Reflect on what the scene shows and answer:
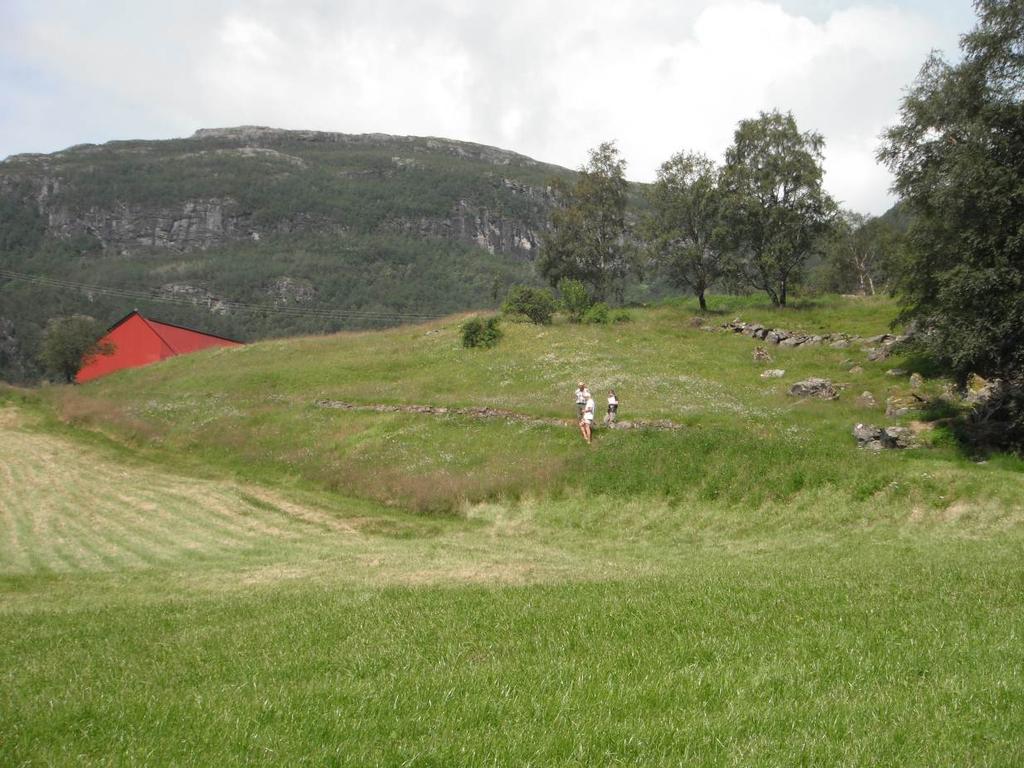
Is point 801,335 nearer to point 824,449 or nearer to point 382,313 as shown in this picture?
point 824,449

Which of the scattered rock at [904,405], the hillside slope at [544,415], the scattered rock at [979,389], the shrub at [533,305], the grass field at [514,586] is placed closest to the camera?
the grass field at [514,586]

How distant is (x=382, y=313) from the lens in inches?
5925

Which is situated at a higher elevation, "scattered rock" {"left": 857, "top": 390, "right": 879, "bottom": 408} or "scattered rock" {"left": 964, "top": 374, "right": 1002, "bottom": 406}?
"scattered rock" {"left": 964, "top": 374, "right": 1002, "bottom": 406}

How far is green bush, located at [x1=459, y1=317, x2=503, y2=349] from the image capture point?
55.9 metres

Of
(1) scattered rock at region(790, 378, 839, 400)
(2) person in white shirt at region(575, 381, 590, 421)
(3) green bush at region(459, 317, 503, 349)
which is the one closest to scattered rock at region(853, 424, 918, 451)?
(1) scattered rock at region(790, 378, 839, 400)

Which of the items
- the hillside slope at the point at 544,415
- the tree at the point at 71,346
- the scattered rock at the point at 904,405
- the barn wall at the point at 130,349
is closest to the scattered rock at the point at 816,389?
the hillside slope at the point at 544,415

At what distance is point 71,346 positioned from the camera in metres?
69.2

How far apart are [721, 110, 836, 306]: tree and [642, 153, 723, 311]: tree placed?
1.87m

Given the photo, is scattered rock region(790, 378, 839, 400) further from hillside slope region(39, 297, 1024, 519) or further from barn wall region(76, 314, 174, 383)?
barn wall region(76, 314, 174, 383)

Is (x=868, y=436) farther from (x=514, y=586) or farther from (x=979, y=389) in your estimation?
(x=514, y=586)

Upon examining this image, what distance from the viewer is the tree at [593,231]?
74625 millimetres

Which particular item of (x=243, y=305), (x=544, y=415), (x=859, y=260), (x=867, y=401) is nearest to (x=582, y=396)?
(x=544, y=415)

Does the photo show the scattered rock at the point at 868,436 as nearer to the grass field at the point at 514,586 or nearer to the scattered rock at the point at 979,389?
the grass field at the point at 514,586

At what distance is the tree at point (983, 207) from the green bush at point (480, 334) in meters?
32.2
